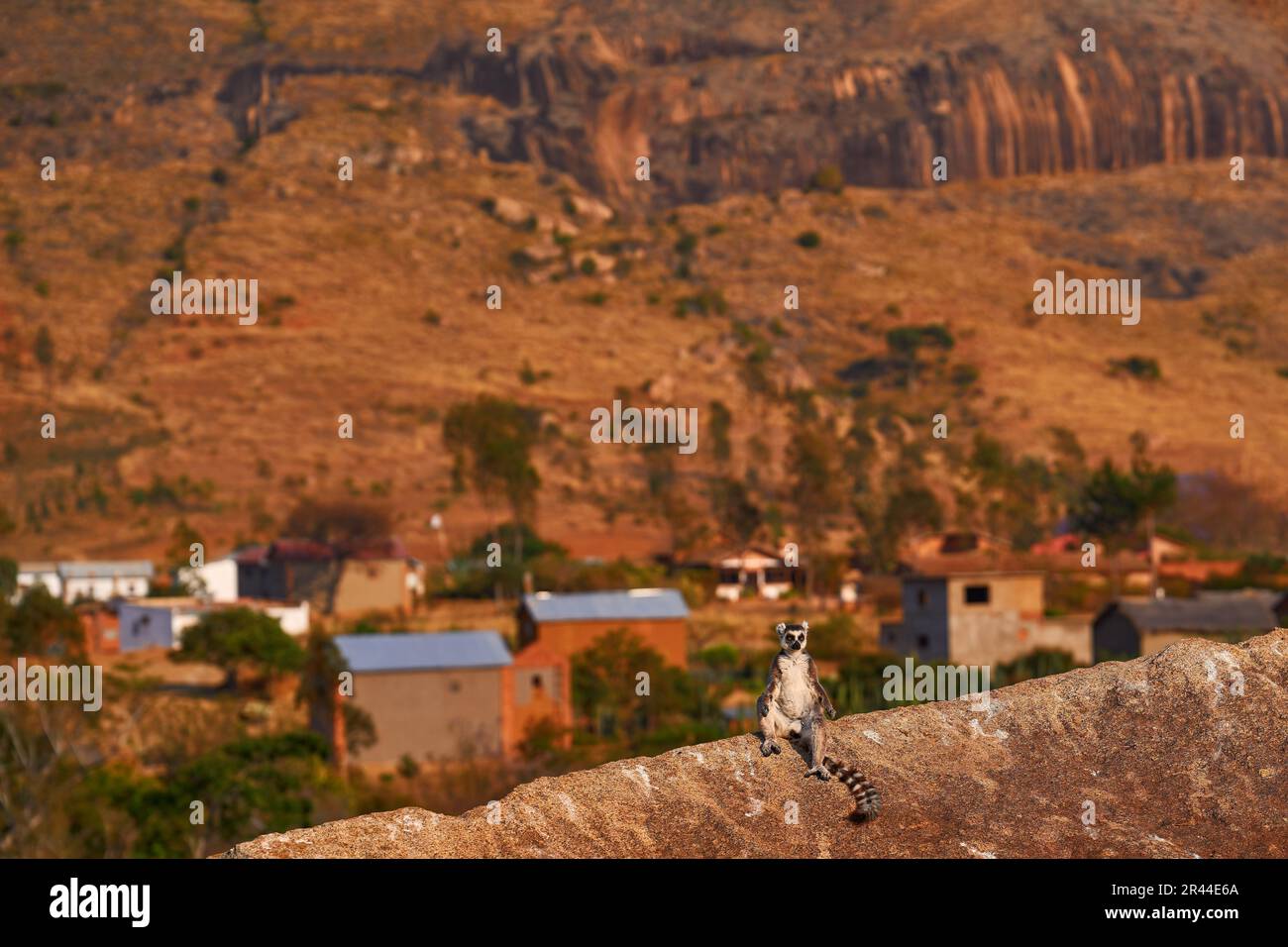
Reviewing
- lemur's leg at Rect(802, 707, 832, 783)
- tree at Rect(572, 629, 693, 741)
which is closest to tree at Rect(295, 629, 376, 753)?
tree at Rect(572, 629, 693, 741)

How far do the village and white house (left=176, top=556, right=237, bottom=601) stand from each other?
4.4 inches

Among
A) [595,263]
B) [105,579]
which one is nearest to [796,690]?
[105,579]

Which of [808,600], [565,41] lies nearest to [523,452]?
[808,600]

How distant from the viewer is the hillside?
373 ft

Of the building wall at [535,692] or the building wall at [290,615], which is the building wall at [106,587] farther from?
the building wall at [535,692]

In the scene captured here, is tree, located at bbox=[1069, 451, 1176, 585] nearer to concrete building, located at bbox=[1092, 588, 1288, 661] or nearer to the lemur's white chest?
concrete building, located at bbox=[1092, 588, 1288, 661]

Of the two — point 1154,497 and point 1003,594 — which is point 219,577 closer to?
point 1003,594

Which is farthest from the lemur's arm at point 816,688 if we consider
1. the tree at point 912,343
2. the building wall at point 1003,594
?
the tree at point 912,343

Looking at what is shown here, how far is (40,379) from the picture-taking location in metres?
120

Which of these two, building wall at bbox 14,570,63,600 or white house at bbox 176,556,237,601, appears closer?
building wall at bbox 14,570,63,600

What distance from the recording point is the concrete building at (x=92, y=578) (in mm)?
83000

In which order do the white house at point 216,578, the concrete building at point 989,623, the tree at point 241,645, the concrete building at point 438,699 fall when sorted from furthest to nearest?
the white house at point 216,578, the tree at point 241,645, the concrete building at point 989,623, the concrete building at point 438,699

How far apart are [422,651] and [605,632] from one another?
7829 millimetres

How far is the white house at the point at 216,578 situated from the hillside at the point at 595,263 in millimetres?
10666
